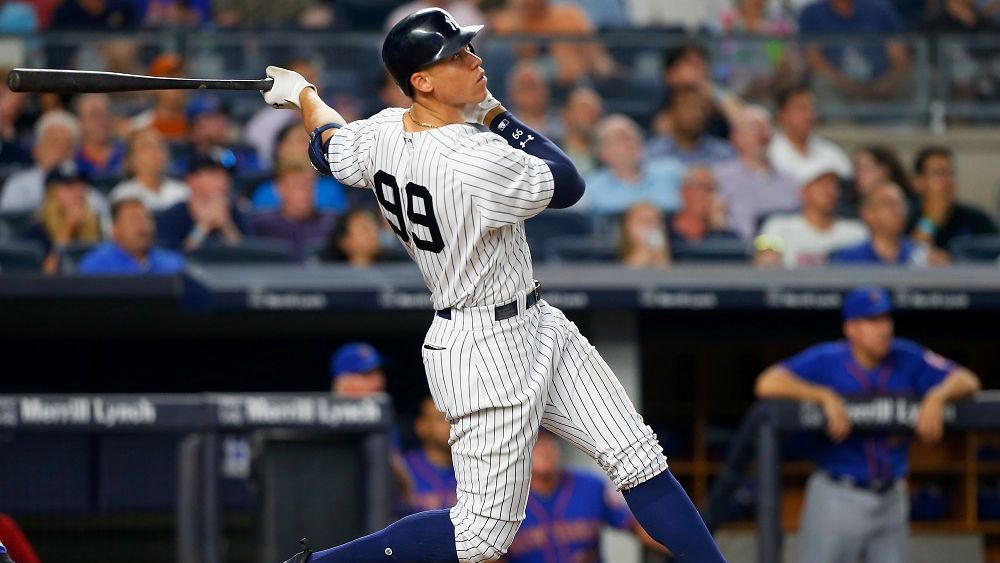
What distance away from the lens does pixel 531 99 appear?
334 inches

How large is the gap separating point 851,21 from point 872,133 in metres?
0.88

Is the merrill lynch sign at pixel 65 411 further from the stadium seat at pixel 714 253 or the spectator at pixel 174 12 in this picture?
the spectator at pixel 174 12

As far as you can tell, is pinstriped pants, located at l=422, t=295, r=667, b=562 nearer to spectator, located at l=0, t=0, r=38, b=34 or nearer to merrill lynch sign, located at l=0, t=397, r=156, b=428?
merrill lynch sign, located at l=0, t=397, r=156, b=428

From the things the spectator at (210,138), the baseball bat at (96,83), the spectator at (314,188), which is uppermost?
the spectator at (210,138)

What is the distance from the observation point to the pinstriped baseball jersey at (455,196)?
11.2ft

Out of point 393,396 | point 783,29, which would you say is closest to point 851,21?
point 783,29

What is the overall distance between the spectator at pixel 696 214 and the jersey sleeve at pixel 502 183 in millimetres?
4309

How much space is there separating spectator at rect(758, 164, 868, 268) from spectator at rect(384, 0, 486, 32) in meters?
2.34

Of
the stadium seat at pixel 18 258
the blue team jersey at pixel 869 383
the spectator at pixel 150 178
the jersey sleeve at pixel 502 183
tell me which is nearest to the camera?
the jersey sleeve at pixel 502 183

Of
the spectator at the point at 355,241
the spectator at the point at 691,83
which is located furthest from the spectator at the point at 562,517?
the spectator at the point at 691,83

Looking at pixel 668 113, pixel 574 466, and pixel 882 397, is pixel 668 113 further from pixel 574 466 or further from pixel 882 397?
pixel 882 397

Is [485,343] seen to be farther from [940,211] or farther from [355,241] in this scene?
[940,211]

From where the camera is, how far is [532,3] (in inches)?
371

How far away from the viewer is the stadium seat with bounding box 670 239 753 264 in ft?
24.3
